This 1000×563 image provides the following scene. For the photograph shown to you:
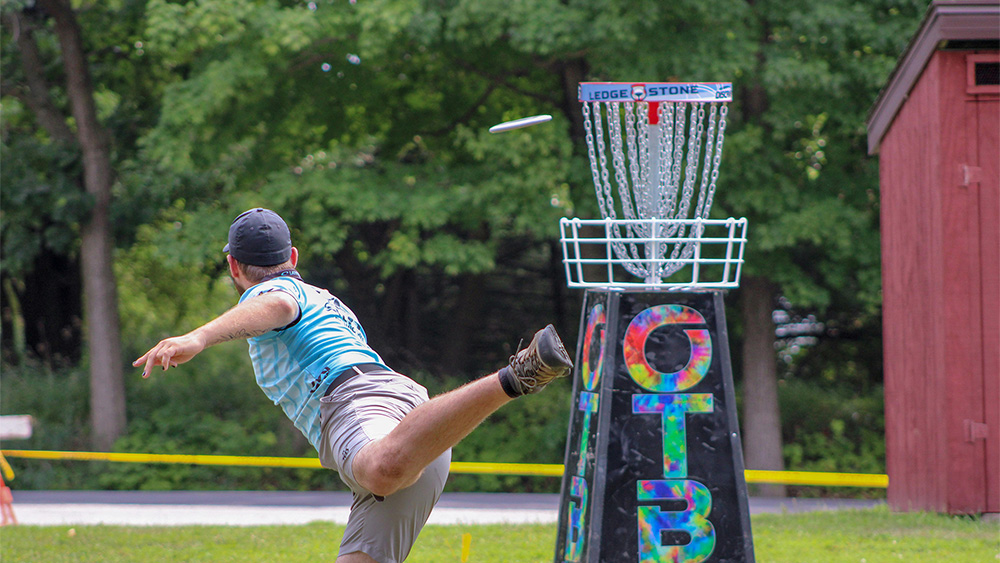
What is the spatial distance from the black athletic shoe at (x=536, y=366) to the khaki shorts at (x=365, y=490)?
0.54 m

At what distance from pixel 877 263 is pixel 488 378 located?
10.3 m

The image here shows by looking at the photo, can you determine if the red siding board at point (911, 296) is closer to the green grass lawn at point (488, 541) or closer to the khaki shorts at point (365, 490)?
the green grass lawn at point (488, 541)

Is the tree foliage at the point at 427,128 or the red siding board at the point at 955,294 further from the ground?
the tree foliage at the point at 427,128

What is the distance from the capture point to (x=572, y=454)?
476 centimetres

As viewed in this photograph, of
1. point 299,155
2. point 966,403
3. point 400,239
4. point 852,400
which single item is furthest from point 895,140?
point 299,155

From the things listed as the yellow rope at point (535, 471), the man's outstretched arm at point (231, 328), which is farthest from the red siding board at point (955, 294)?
the man's outstretched arm at point (231, 328)

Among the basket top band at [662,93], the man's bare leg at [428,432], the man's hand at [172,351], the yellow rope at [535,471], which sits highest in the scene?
the basket top band at [662,93]

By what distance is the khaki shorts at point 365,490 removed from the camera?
323 centimetres

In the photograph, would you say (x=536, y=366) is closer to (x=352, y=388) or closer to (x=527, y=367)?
(x=527, y=367)

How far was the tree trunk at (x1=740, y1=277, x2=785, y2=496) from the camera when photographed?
42.3ft

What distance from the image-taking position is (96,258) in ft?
44.2

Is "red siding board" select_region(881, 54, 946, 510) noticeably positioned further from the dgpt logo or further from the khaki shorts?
the khaki shorts

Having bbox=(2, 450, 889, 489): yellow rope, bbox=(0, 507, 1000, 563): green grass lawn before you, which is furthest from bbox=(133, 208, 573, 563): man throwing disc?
bbox=(2, 450, 889, 489): yellow rope

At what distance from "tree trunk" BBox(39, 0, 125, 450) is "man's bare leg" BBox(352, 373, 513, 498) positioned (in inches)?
457
